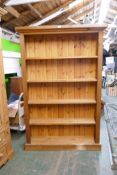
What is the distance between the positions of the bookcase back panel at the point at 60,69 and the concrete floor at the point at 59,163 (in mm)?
1248

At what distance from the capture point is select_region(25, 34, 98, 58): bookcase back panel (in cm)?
276

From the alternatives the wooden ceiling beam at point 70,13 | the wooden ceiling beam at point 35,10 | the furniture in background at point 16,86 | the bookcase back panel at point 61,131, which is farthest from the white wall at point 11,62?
the bookcase back panel at point 61,131

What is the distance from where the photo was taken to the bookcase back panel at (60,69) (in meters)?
2.84

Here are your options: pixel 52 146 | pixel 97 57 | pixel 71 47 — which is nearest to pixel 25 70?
pixel 71 47

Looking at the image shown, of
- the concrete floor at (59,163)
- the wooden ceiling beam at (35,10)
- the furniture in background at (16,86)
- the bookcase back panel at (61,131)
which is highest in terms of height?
the wooden ceiling beam at (35,10)

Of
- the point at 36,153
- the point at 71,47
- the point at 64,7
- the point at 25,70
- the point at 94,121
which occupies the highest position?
the point at 64,7

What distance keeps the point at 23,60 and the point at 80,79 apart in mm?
960

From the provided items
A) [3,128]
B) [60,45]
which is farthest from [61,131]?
[60,45]

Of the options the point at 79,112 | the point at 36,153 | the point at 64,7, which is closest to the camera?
the point at 36,153

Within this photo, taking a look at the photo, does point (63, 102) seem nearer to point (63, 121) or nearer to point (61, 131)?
point (63, 121)

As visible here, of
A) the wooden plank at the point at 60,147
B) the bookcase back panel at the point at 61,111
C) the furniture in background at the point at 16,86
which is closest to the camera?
the wooden plank at the point at 60,147

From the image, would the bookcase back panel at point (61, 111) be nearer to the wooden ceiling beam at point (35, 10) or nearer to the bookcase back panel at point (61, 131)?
the bookcase back panel at point (61, 131)

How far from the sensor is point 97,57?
264 centimetres

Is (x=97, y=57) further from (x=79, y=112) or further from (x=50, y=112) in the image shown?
(x=50, y=112)
